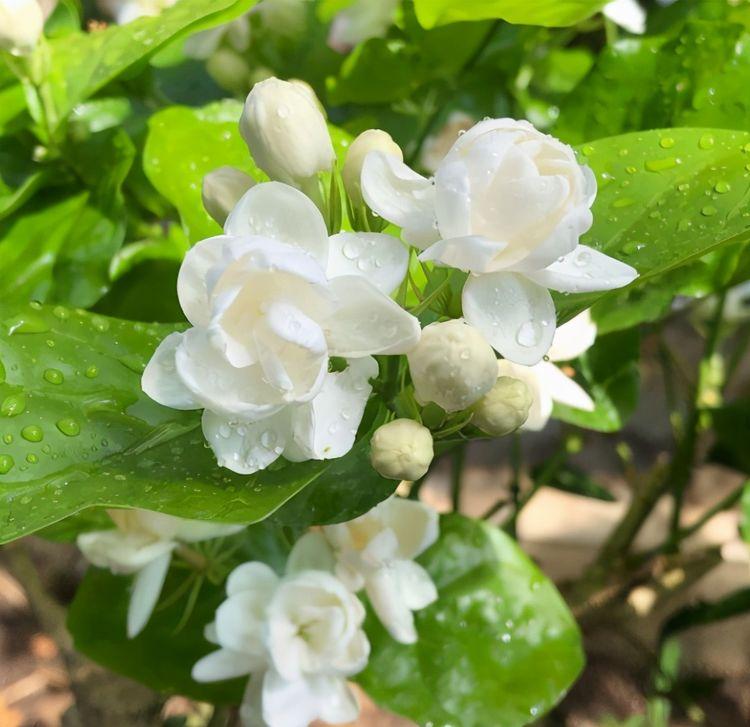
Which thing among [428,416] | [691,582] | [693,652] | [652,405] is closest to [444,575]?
[428,416]

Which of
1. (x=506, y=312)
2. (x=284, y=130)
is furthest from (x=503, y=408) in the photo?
(x=284, y=130)

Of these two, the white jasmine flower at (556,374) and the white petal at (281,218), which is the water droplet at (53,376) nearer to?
the white petal at (281,218)

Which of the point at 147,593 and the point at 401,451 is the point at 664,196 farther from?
the point at 147,593

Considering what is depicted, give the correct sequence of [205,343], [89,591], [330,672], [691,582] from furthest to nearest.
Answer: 1. [691,582]
2. [89,591]
3. [330,672]
4. [205,343]

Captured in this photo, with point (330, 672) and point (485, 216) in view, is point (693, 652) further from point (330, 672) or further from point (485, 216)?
point (485, 216)

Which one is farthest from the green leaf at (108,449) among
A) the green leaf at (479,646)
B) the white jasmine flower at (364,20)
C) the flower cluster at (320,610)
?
the white jasmine flower at (364,20)

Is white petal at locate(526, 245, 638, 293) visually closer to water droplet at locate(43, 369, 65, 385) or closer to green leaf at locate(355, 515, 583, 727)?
water droplet at locate(43, 369, 65, 385)

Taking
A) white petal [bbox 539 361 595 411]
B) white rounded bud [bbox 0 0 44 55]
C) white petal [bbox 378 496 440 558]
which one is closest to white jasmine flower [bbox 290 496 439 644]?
white petal [bbox 378 496 440 558]
